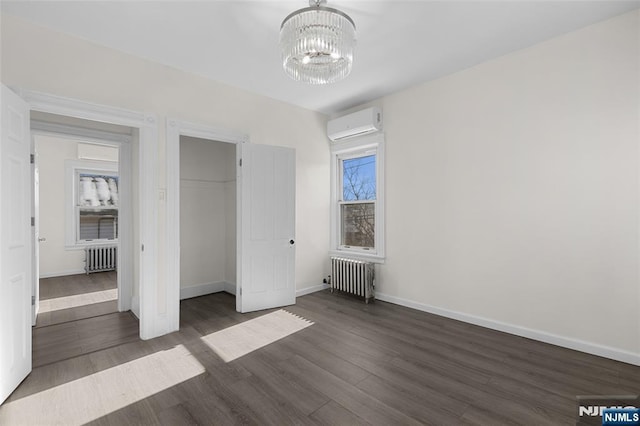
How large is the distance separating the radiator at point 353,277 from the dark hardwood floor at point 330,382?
3.48 ft

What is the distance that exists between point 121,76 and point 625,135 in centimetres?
481

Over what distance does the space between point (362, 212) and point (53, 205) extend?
633cm

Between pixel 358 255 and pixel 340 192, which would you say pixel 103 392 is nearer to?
pixel 358 255

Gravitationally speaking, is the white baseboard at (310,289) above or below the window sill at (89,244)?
below

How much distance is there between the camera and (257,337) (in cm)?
318

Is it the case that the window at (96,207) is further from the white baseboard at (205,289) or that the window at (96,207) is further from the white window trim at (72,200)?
the white baseboard at (205,289)

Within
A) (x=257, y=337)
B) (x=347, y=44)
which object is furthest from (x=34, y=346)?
(x=347, y=44)

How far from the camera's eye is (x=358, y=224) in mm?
4953

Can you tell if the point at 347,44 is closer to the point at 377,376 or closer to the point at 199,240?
the point at 377,376

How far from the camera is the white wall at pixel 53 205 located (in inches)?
236

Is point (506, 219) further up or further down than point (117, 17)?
further down

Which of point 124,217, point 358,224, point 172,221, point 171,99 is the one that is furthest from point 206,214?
point 358,224

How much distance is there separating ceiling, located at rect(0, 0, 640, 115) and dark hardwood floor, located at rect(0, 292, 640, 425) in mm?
3030

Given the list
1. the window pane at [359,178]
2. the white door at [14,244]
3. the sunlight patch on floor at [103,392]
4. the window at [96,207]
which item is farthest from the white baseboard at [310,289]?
the window at [96,207]
